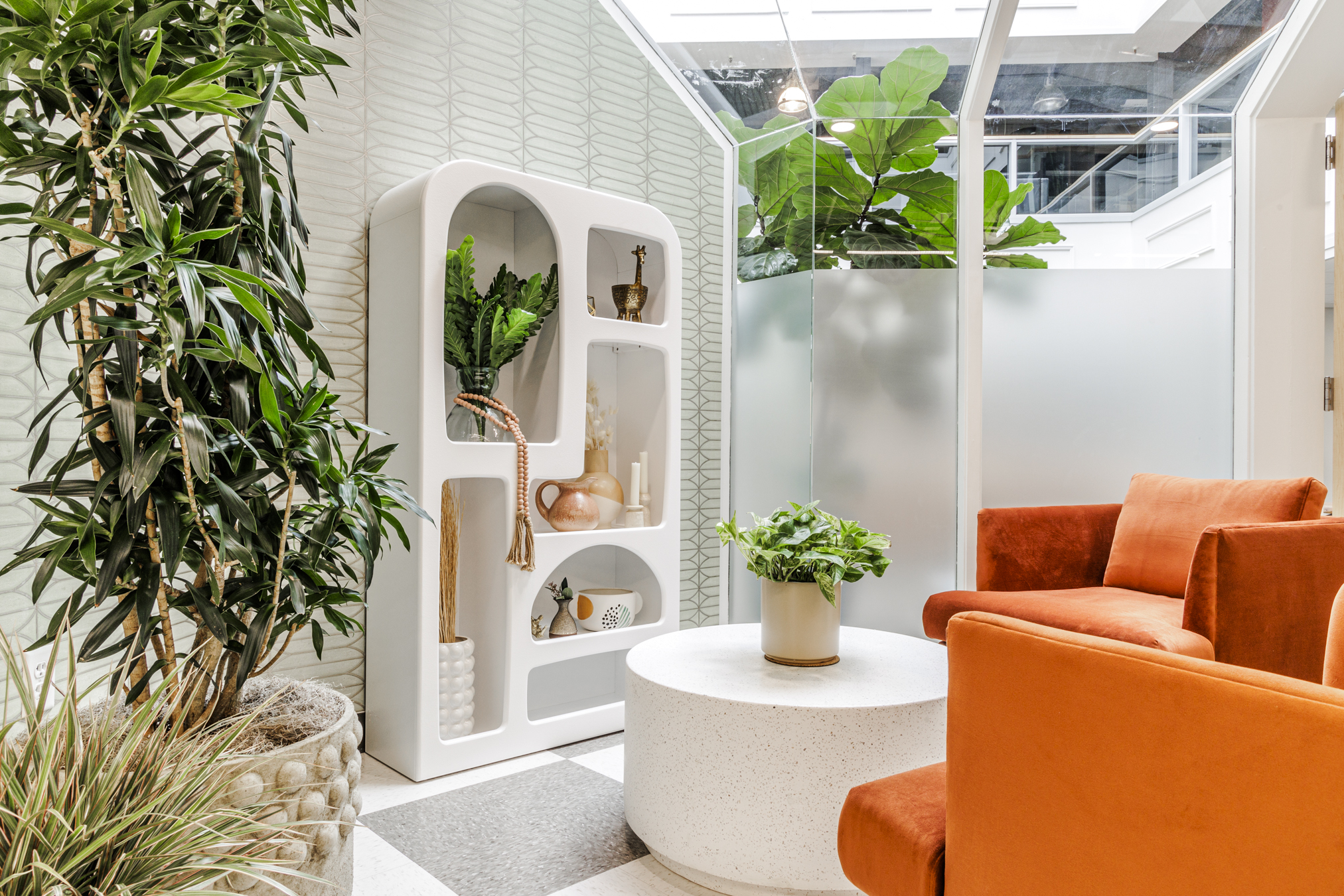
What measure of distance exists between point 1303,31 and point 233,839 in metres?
3.67

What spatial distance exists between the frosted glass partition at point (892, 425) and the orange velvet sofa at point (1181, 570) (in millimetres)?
421

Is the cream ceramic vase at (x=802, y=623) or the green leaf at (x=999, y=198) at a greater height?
the green leaf at (x=999, y=198)

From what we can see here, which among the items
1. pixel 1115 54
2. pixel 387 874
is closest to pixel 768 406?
pixel 1115 54

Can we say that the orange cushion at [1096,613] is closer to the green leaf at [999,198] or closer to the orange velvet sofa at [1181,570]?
the orange velvet sofa at [1181,570]

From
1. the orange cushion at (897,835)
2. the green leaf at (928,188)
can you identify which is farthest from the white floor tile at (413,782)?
the green leaf at (928,188)

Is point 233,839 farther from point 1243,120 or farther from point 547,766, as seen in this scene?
point 1243,120

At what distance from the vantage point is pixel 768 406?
130 inches

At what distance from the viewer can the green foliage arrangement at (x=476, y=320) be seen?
93.0 inches

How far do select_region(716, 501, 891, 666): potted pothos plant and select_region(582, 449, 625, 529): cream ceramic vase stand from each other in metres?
0.98

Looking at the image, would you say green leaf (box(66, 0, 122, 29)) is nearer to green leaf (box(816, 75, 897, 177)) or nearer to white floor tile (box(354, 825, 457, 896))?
white floor tile (box(354, 825, 457, 896))

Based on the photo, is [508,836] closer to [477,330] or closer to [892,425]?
[477,330]

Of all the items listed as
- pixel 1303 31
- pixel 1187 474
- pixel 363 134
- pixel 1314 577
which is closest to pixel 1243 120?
pixel 1303 31

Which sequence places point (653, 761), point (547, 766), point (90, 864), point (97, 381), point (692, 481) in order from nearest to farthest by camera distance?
1. point (90, 864)
2. point (97, 381)
3. point (653, 761)
4. point (547, 766)
5. point (692, 481)

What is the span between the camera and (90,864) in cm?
89
